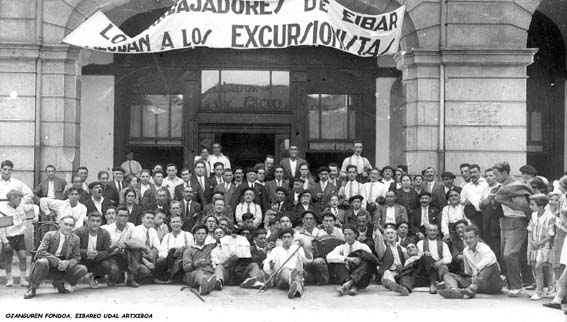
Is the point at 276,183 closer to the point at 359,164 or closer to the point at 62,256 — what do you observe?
the point at 359,164

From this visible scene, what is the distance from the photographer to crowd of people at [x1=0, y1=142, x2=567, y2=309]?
868 centimetres

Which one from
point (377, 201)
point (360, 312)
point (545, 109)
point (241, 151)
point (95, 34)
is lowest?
point (360, 312)

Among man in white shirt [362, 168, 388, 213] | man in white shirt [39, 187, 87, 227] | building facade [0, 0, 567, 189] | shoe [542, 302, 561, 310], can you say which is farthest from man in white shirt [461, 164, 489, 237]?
man in white shirt [39, 187, 87, 227]

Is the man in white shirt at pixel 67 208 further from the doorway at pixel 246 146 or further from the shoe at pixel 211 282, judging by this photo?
the doorway at pixel 246 146

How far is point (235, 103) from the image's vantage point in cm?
1382

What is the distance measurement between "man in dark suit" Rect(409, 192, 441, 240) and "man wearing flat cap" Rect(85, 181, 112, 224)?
4.76 meters

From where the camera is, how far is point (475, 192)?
10.0 metres

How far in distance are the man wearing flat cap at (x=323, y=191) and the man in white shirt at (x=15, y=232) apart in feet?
14.4

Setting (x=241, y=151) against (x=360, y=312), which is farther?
(x=241, y=151)

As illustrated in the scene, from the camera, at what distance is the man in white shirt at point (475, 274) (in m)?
8.55

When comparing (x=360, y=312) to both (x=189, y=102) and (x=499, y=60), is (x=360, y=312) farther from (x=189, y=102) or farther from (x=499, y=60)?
(x=189, y=102)

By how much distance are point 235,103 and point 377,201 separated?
4766mm

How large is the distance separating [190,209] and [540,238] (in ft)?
16.9

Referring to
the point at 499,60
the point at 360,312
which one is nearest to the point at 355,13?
the point at 499,60
